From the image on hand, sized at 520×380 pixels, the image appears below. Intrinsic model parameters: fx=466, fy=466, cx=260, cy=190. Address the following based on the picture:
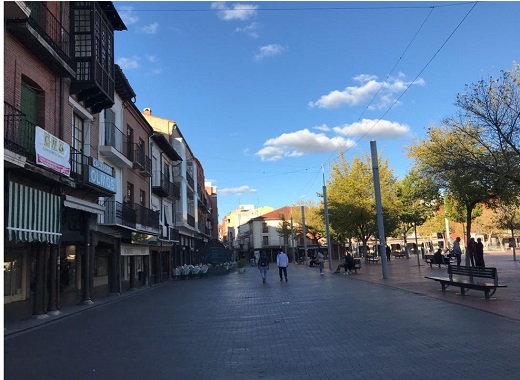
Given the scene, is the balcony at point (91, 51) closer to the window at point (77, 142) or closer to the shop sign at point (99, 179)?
the window at point (77, 142)

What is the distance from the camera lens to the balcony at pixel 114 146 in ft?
66.8

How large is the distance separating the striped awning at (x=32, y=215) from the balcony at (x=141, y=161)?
1130 centimetres

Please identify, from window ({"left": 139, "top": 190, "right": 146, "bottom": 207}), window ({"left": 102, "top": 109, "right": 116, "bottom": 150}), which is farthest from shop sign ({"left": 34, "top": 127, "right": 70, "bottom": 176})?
window ({"left": 139, "top": 190, "right": 146, "bottom": 207})

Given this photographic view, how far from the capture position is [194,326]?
33.8ft

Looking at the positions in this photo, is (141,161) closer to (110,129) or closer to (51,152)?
(110,129)

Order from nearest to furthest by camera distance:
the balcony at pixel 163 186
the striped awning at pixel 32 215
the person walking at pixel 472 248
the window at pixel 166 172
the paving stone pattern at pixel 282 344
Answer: the paving stone pattern at pixel 282 344 → the striped awning at pixel 32 215 → the person walking at pixel 472 248 → the balcony at pixel 163 186 → the window at pixel 166 172

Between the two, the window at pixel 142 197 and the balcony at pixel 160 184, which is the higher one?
the balcony at pixel 160 184

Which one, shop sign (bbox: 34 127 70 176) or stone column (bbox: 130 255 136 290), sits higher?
shop sign (bbox: 34 127 70 176)

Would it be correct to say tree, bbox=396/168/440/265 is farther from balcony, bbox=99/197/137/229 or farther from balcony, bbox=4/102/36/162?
balcony, bbox=4/102/36/162

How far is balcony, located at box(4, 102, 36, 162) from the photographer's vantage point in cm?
1131

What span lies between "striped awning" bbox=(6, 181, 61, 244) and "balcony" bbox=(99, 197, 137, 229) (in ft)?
19.2

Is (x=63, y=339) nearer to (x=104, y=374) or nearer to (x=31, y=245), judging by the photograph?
(x=104, y=374)

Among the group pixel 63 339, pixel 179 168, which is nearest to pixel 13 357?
pixel 63 339

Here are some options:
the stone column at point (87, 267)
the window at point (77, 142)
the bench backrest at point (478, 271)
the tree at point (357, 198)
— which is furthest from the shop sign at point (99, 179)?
the tree at point (357, 198)
